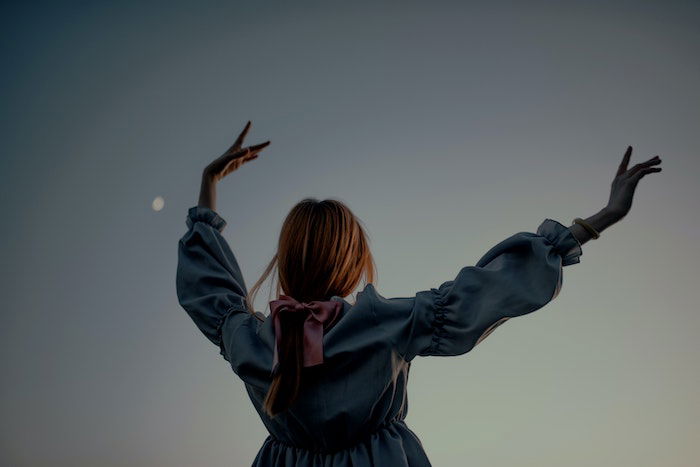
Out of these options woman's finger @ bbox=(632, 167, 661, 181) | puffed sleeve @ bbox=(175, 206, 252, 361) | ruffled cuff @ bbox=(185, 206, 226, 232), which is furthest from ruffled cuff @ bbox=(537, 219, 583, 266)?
ruffled cuff @ bbox=(185, 206, 226, 232)

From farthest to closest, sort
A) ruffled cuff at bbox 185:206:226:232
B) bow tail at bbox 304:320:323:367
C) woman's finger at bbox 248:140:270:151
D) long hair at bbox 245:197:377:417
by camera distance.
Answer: woman's finger at bbox 248:140:270:151 → ruffled cuff at bbox 185:206:226:232 → long hair at bbox 245:197:377:417 → bow tail at bbox 304:320:323:367

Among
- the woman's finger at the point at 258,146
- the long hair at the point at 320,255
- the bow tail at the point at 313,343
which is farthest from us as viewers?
the woman's finger at the point at 258,146

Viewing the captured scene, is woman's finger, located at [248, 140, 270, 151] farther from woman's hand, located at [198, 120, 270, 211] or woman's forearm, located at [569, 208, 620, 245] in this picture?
woman's forearm, located at [569, 208, 620, 245]

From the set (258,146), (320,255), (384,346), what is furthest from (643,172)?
(258,146)

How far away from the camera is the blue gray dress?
182 centimetres

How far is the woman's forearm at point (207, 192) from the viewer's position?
7.97ft

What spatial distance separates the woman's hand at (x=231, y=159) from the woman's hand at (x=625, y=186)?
127 centimetres

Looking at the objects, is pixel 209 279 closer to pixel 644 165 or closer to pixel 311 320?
pixel 311 320

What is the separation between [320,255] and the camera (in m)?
2.14

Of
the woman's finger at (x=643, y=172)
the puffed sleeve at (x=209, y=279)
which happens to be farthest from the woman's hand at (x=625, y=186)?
the puffed sleeve at (x=209, y=279)

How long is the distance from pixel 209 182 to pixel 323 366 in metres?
0.86

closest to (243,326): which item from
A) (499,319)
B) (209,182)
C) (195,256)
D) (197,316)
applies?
(197,316)

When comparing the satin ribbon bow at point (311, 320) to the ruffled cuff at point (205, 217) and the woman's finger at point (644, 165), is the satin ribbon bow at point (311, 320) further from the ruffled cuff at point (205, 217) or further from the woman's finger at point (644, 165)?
the woman's finger at point (644, 165)

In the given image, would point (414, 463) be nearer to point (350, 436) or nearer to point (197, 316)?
point (350, 436)
